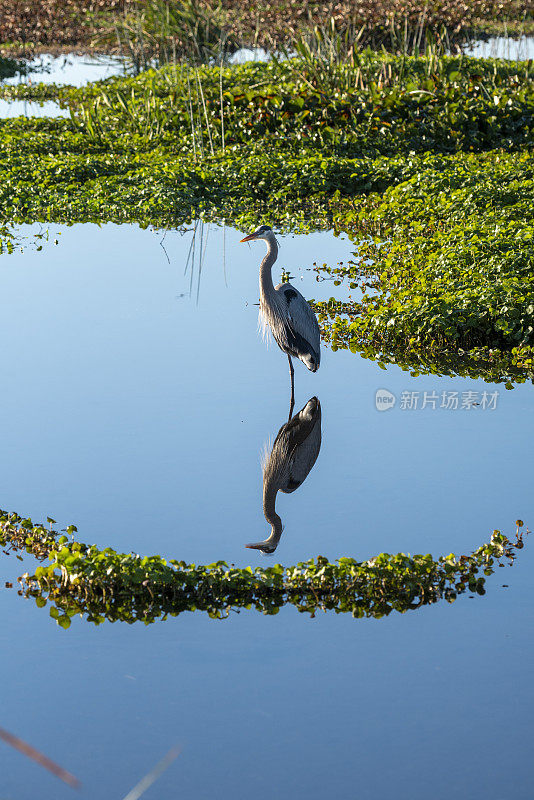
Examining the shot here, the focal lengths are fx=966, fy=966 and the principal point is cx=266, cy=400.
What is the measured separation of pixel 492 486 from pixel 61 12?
23292mm

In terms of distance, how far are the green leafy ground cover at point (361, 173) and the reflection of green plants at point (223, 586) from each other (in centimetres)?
309

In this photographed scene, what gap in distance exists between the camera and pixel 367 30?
2108cm

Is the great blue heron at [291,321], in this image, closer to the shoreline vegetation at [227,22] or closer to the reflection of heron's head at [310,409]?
the reflection of heron's head at [310,409]

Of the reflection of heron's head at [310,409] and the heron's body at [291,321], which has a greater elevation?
the heron's body at [291,321]

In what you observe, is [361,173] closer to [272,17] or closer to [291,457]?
[291,457]


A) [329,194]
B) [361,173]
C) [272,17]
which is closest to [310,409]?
[329,194]

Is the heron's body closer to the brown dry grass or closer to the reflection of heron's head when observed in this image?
the reflection of heron's head

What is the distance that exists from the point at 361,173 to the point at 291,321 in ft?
17.8

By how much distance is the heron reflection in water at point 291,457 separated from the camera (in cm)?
611

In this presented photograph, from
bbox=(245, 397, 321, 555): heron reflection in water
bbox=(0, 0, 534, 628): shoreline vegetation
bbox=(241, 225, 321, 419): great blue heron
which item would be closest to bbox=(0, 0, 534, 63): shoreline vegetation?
bbox=(0, 0, 534, 628): shoreline vegetation

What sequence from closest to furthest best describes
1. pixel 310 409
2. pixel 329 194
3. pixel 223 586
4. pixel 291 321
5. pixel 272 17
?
pixel 223 586 → pixel 310 409 → pixel 291 321 → pixel 329 194 → pixel 272 17

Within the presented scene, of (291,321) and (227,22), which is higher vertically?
(227,22)

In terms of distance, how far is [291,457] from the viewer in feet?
22.3

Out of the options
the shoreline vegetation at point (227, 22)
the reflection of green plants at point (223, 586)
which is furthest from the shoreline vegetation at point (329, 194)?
the shoreline vegetation at point (227, 22)
